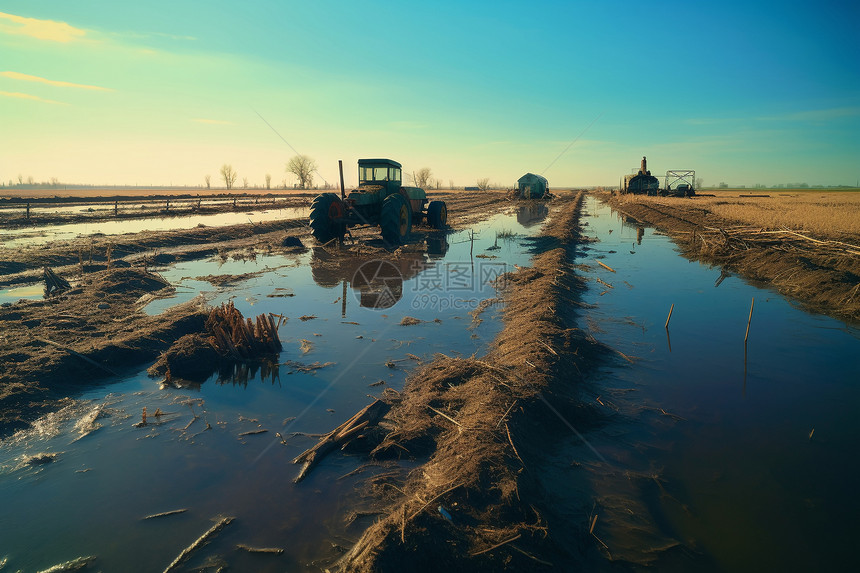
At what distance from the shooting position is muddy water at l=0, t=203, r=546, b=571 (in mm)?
3250

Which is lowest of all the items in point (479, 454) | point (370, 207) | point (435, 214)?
point (479, 454)

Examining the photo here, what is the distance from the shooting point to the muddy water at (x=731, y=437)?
335 cm

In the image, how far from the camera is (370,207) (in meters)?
16.2

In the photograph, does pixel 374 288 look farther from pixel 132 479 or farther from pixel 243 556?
pixel 243 556

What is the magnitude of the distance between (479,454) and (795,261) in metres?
13.5

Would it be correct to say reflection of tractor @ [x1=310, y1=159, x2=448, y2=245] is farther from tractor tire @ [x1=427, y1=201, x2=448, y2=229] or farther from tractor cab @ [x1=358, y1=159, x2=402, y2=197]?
tractor tire @ [x1=427, y1=201, x2=448, y2=229]

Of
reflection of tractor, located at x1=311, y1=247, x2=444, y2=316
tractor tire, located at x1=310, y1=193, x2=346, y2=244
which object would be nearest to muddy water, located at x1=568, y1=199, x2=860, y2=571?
reflection of tractor, located at x1=311, y1=247, x2=444, y2=316

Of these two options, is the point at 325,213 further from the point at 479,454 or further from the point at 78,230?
the point at 78,230

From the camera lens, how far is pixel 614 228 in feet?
88.3

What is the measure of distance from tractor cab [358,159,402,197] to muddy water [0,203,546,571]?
9294 millimetres

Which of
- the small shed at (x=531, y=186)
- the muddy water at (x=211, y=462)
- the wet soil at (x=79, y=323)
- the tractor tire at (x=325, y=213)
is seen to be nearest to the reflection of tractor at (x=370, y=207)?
the tractor tire at (x=325, y=213)

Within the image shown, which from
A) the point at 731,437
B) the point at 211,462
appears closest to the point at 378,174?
the point at 211,462

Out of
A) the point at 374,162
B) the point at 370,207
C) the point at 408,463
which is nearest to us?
the point at 408,463

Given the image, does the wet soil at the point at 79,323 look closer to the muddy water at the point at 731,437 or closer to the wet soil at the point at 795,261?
the muddy water at the point at 731,437
